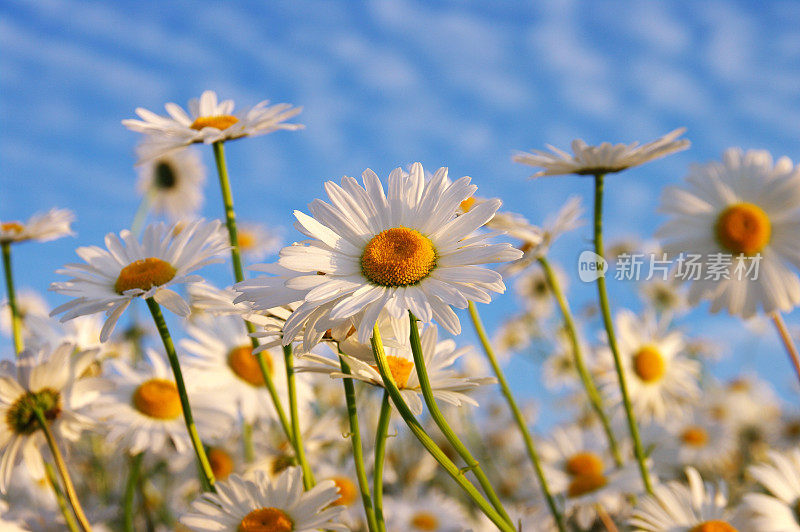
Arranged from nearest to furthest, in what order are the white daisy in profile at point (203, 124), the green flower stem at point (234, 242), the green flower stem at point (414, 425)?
1. the green flower stem at point (414, 425)
2. the green flower stem at point (234, 242)
3. the white daisy in profile at point (203, 124)

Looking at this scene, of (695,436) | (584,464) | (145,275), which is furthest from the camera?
(695,436)

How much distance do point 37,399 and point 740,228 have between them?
6.44 ft

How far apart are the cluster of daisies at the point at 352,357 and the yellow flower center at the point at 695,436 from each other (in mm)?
396

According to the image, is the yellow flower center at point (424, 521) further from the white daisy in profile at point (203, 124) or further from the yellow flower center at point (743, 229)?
the white daisy in profile at point (203, 124)

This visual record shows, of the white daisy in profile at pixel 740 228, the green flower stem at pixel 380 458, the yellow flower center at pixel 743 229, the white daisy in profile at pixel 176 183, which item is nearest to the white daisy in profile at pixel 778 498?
the white daisy in profile at pixel 740 228

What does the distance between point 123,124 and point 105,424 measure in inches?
29.9

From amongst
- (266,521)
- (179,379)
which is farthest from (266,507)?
(179,379)

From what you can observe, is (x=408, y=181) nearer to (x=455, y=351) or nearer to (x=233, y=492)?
(x=455, y=351)

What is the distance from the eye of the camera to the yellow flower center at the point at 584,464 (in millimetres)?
2621

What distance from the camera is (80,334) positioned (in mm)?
2434

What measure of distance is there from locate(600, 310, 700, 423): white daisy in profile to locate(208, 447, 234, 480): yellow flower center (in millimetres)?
1692

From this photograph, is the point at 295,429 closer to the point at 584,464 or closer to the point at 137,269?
the point at 137,269

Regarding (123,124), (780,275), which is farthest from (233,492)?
(780,275)

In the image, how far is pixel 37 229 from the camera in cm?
203
